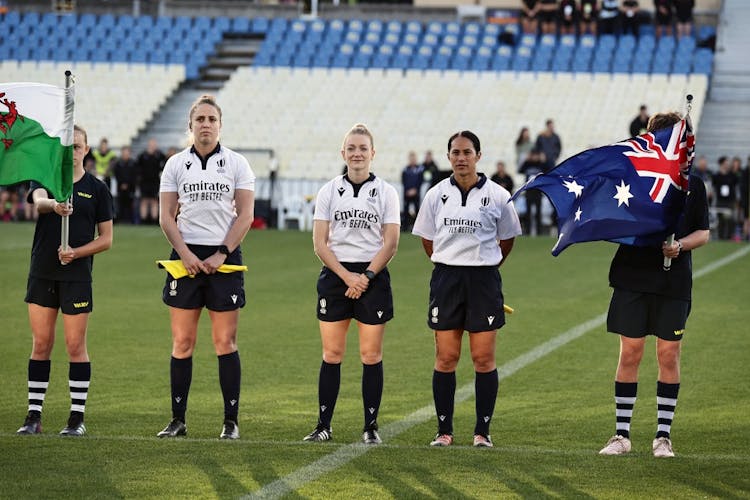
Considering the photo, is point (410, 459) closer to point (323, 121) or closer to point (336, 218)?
point (336, 218)

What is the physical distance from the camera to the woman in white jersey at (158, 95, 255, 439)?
304 inches

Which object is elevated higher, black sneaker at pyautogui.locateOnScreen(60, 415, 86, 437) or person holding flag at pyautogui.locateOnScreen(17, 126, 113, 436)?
person holding flag at pyautogui.locateOnScreen(17, 126, 113, 436)

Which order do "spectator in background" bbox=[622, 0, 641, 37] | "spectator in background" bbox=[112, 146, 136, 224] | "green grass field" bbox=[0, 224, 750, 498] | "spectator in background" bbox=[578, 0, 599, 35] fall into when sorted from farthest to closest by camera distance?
1. "spectator in background" bbox=[578, 0, 599, 35]
2. "spectator in background" bbox=[622, 0, 641, 37]
3. "spectator in background" bbox=[112, 146, 136, 224]
4. "green grass field" bbox=[0, 224, 750, 498]

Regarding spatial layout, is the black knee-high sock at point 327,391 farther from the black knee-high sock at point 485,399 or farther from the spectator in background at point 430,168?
the spectator in background at point 430,168

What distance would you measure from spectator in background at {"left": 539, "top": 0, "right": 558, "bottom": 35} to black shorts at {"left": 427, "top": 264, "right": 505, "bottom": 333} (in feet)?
96.6

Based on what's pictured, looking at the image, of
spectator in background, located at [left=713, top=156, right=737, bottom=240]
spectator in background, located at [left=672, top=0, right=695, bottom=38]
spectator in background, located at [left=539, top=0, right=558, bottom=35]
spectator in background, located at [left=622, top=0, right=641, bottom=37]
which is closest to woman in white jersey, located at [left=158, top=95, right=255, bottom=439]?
spectator in background, located at [left=713, top=156, right=737, bottom=240]

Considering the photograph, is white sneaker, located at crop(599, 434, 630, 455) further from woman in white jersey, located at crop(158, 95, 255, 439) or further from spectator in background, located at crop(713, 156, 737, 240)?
spectator in background, located at crop(713, 156, 737, 240)

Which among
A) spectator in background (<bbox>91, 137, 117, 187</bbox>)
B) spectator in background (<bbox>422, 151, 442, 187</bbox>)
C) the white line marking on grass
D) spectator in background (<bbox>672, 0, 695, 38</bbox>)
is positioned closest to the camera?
the white line marking on grass

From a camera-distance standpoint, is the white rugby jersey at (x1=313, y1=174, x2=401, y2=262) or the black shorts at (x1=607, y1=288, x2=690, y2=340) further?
the white rugby jersey at (x1=313, y1=174, x2=401, y2=262)

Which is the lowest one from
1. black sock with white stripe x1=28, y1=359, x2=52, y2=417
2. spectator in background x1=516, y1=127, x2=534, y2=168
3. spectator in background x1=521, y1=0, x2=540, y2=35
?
black sock with white stripe x1=28, y1=359, x2=52, y2=417

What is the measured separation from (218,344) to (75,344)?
0.81 metres

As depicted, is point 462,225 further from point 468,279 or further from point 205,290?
point 205,290

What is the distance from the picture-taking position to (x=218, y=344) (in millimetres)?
7820

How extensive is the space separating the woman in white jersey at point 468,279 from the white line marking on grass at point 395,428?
566 mm
